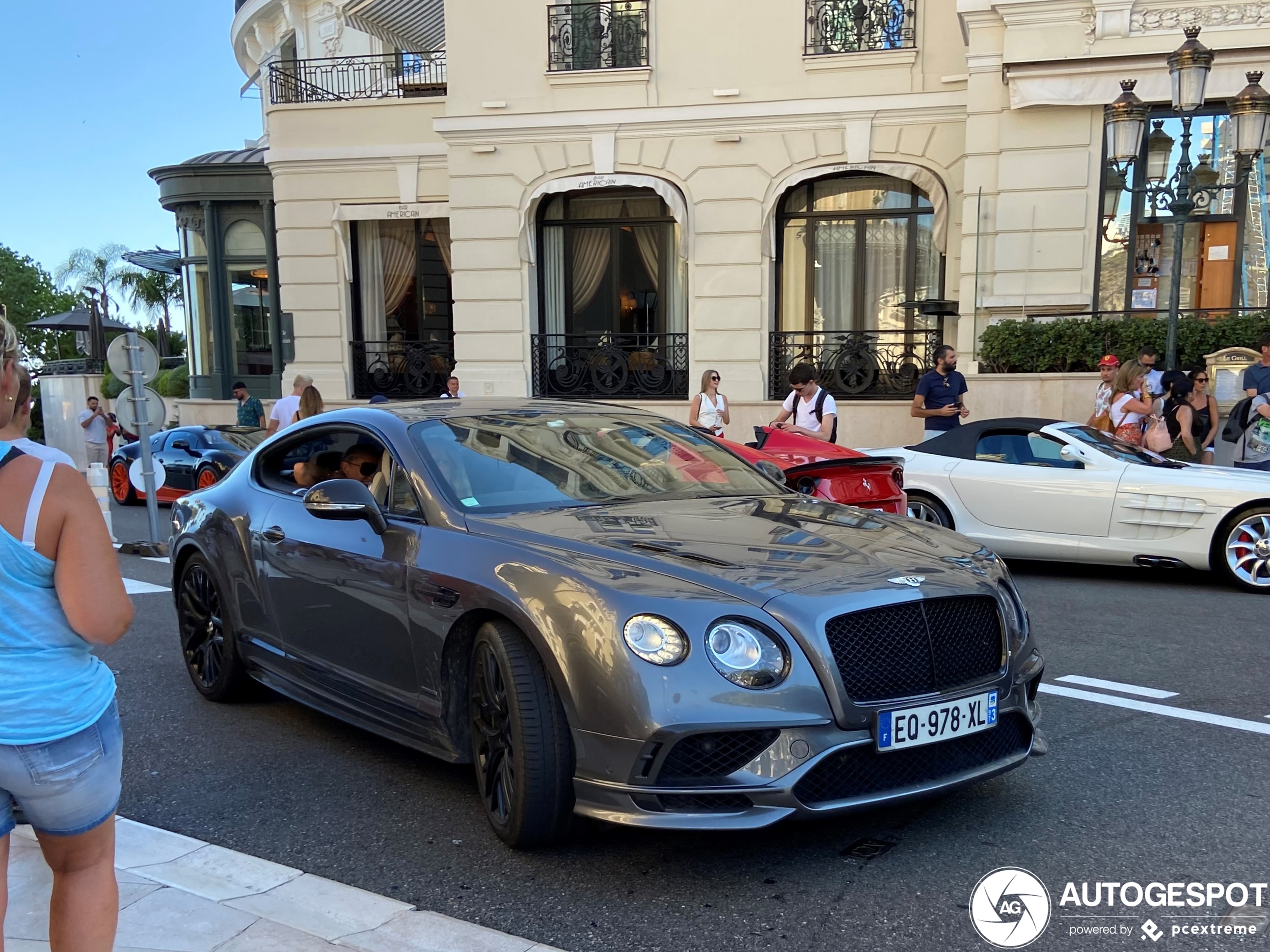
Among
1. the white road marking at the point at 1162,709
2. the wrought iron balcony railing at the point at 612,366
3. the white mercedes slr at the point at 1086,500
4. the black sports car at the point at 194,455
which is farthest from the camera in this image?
the wrought iron balcony railing at the point at 612,366

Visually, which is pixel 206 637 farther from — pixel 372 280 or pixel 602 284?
pixel 372 280

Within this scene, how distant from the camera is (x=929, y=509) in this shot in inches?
351

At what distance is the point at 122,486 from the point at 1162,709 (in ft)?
48.7

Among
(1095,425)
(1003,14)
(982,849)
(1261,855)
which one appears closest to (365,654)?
(982,849)

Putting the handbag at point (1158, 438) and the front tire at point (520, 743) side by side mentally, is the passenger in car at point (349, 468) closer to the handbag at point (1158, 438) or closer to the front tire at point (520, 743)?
the front tire at point (520, 743)

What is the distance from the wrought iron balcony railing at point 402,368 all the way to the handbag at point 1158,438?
469 inches

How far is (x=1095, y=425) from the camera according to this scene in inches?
426

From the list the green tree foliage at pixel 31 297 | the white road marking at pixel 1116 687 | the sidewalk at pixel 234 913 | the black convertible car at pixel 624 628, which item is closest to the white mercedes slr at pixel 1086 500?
the white road marking at pixel 1116 687

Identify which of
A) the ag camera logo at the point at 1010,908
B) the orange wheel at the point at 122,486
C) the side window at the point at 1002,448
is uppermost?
the side window at the point at 1002,448

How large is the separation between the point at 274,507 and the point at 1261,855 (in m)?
4.03

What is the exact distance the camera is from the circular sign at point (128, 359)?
34.1ft

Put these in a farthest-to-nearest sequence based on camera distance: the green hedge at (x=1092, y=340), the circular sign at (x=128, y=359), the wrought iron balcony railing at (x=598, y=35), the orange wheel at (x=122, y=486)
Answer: the wrought iron balcony railing at (x=598, y=35) < the orange wheel at (x=122, y=486) < the green hedge at (x=1092, y=340) < the circular sign at (x=128, y=359)

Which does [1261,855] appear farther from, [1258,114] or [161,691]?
[1258,114]

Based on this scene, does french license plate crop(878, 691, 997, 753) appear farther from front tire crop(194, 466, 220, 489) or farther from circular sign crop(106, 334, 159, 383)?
front tire crop(194, 466, 220, 489)
